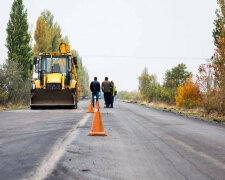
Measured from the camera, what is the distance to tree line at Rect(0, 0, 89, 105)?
26.5 meters

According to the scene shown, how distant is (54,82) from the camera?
774 inches

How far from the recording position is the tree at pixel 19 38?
33.9 m

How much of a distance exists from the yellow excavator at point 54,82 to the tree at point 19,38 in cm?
1383

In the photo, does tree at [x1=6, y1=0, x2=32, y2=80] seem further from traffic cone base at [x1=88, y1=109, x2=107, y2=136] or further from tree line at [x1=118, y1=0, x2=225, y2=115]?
traffic cone base at [x1=88, y1=109, x2=107, y2=136]

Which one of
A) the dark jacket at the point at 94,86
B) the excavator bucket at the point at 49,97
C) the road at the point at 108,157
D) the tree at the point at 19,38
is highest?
the tree at the point at 19,38

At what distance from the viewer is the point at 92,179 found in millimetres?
4215

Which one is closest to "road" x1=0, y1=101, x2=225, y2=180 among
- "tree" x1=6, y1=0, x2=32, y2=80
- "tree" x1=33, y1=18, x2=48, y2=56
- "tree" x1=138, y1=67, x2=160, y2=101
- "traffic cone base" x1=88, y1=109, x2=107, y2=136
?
"traffic cone base" x1=88, y1=109, x2=107, y2=136

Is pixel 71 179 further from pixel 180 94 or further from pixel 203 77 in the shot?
pixel 180 94

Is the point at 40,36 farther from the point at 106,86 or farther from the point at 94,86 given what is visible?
the point at 94,86

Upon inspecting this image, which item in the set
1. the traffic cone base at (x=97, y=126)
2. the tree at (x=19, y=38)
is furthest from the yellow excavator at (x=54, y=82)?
the tree at (x=19, y=38)

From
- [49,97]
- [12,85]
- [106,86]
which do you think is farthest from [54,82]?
[12,85]

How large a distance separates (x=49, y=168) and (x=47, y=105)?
14.4 meters

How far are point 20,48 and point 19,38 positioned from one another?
1148 mm

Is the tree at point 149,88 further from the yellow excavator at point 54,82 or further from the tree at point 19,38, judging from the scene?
the yellow excavator at point 54,82
